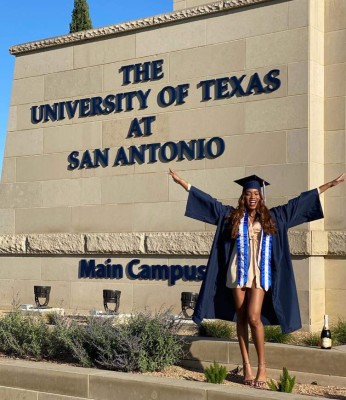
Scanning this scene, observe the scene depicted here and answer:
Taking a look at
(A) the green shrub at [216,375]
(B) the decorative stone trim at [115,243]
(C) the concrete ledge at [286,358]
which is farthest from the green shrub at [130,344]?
(B) the decorative stone trim at [115,243]

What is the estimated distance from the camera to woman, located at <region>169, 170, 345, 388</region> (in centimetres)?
821

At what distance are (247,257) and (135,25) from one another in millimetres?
8083

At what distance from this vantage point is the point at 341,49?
1334cm

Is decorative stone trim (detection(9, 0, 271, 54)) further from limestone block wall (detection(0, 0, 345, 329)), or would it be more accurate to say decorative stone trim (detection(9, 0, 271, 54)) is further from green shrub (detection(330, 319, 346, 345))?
green shrub (detection(330, 319, 346, 345))

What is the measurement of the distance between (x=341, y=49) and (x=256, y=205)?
5.96 metres

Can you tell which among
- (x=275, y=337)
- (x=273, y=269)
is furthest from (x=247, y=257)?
(x=275, y=337)

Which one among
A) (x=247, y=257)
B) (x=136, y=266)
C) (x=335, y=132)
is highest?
(x=335, y=132)

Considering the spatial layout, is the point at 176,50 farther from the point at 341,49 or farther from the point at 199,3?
the point at 341,49

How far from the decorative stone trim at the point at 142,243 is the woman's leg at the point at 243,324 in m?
4.49

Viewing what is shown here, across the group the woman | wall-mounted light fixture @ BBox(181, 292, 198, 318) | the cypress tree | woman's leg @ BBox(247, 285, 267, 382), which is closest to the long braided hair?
the woman

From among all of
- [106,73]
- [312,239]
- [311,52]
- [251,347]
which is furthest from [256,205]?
[106,73]

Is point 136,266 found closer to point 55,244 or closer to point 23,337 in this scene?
point 55,244

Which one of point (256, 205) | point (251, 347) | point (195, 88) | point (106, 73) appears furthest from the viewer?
point (106, 73)

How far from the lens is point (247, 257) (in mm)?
8234
